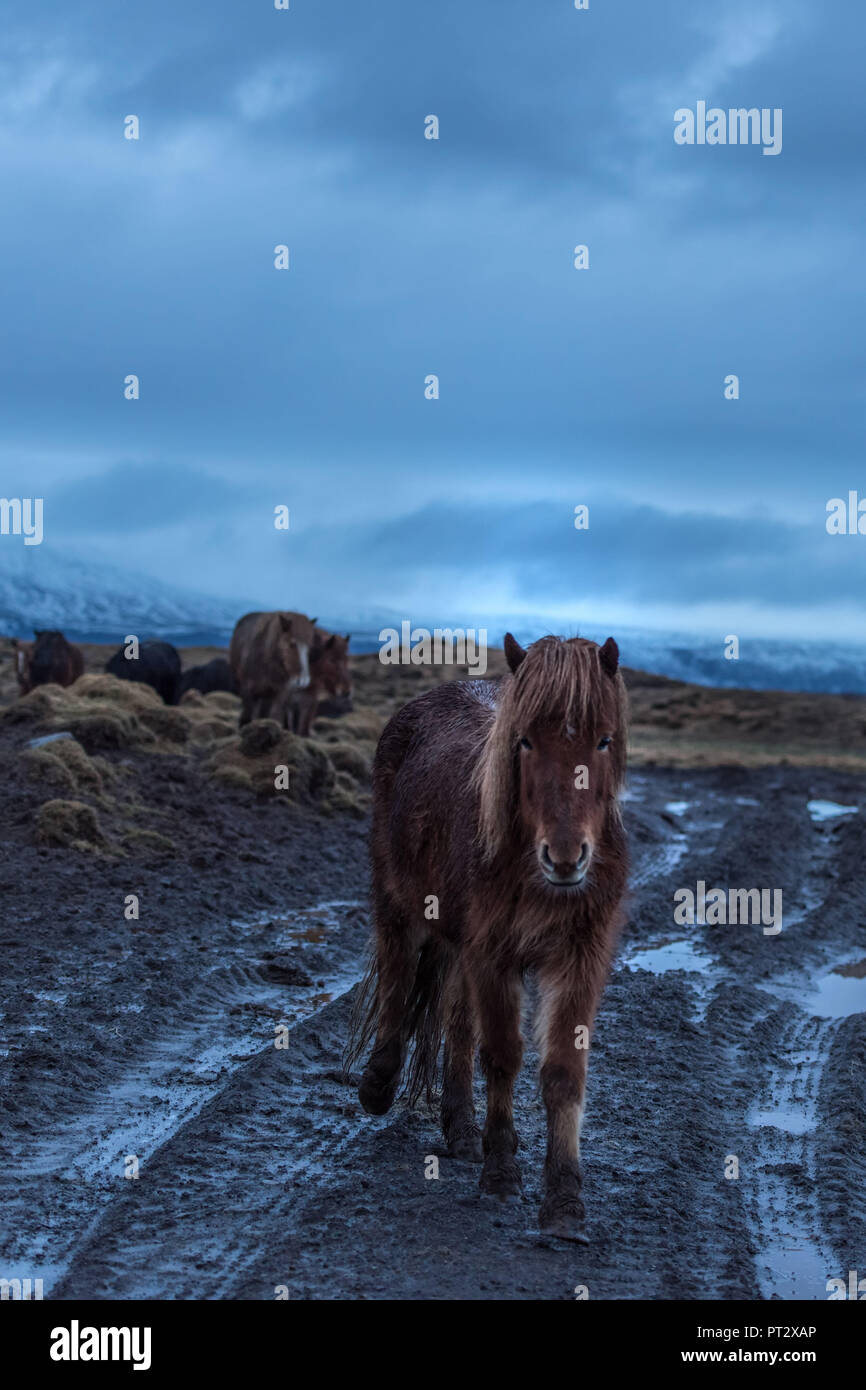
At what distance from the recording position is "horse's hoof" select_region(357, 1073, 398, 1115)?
6941 mm

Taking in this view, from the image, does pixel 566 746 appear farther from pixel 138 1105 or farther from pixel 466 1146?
pixel 138 1105

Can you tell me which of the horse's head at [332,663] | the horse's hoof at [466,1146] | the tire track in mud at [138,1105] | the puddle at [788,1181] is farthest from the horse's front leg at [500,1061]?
the horse's head at [332,663]

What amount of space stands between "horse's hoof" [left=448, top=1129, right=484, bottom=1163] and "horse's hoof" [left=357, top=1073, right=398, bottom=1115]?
0.53 metres

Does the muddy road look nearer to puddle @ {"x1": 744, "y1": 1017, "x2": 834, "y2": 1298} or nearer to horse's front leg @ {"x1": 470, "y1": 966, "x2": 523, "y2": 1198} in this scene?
puddle @ {"x1": 744, "y1": 1017, "x2": 834, "y2": 1298}

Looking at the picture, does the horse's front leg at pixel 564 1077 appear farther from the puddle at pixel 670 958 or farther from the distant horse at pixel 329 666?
the distant horse at pixel 329 666

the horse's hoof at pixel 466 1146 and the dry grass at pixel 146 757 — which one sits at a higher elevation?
the dry grass at pixel 146 757

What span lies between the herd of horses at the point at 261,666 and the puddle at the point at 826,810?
29.1 ft

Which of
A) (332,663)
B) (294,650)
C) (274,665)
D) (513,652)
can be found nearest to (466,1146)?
(513,652)

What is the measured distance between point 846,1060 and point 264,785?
11.4m

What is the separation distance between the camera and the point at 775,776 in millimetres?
33656

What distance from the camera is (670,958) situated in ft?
38.1

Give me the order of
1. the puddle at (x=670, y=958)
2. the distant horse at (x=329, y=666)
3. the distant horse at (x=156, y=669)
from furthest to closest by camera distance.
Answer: the distant horse at (x=156, y=669) < the distant horse at (x=329, y=666) < the puddle at (x=670, y=958)

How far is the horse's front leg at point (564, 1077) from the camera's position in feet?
17.9
